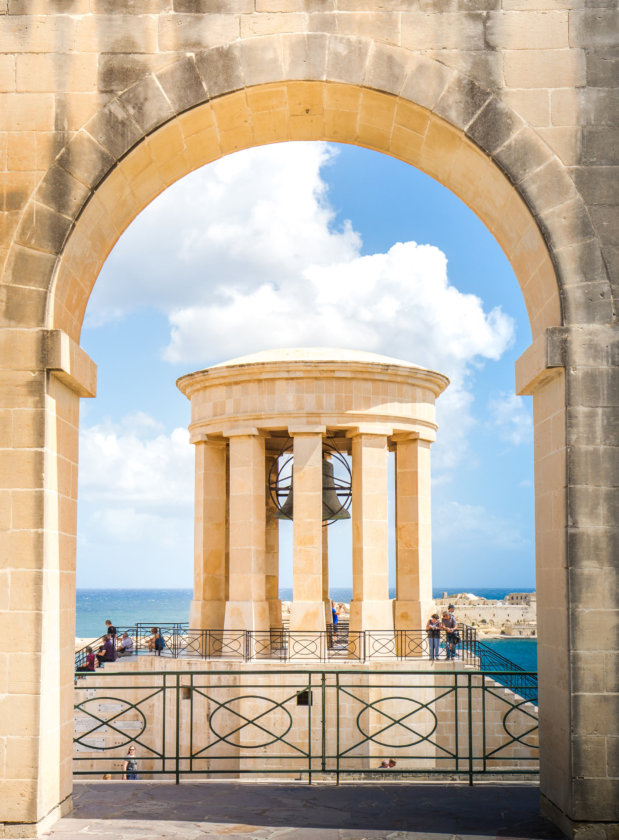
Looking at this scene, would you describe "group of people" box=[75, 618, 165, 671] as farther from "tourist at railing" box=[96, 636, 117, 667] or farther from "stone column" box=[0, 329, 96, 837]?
"stone column" box=[0, 329, 96, 837]

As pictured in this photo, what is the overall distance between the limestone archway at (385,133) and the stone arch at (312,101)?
13mm

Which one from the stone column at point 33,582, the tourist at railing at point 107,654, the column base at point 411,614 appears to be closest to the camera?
the stone column at point 33,582

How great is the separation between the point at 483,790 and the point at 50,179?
21.7 feet

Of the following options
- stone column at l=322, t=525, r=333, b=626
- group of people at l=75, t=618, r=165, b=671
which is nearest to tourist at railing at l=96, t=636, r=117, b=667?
group of people at l=75, t=618, r=165, b=671

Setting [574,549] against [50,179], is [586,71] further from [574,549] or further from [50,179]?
[50,179]

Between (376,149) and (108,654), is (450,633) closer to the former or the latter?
(108,654)

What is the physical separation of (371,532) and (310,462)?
2.29 metres

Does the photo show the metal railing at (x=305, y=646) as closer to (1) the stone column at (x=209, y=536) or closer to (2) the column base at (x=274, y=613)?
(1) the stone column at (x=209, y=536)

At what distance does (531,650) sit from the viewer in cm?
9181

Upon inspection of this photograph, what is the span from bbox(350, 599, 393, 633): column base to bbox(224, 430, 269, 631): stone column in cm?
Answer: 228

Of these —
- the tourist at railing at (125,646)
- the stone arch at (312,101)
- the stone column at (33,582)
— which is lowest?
the tourist at railing at (125,646)

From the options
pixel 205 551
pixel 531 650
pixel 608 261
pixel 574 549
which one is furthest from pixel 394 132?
pixel 531 650

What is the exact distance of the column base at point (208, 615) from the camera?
2424cm

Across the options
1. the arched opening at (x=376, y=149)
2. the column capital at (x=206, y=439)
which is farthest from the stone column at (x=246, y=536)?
the arched opening at (x=376, y=149)
